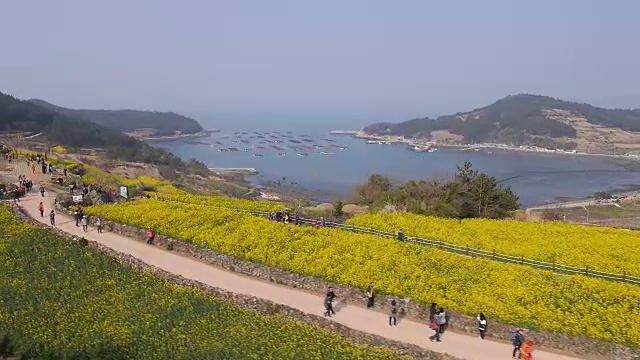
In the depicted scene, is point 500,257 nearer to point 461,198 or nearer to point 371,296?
point 371,296

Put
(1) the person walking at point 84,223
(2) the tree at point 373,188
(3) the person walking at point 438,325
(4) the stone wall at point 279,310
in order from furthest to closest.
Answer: (2) the tree at point 373,188 → (1) the person walking at point 84,223 → (3) the person walking at point 438,325 → (4) the stone wall at point 279,310

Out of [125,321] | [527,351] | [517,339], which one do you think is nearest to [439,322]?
[517,339]

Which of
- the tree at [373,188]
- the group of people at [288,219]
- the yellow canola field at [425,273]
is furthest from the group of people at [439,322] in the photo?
the tree at [373,188]

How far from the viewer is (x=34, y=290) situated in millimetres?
19922

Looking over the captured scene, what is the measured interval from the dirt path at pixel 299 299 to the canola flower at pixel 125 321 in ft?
5.57

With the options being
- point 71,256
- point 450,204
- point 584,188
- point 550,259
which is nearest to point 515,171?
point 584,188

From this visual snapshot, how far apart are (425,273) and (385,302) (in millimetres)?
2485

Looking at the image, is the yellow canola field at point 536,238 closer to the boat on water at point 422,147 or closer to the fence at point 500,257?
the fence at point 500,257

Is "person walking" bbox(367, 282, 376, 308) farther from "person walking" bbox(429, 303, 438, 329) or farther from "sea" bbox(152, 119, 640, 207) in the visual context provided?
"sea" bbox(152, 119, 640, 207)

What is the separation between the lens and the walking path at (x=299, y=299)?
58.1ft

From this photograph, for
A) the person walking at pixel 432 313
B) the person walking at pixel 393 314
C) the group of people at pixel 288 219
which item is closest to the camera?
the person walking at pixel 432 313

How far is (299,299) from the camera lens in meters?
21.0

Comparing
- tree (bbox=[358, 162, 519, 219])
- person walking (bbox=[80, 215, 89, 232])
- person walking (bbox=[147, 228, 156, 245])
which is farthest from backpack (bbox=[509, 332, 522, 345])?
person walking (bbox=[80, 215, 89, 232])

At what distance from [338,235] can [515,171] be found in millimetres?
122698
